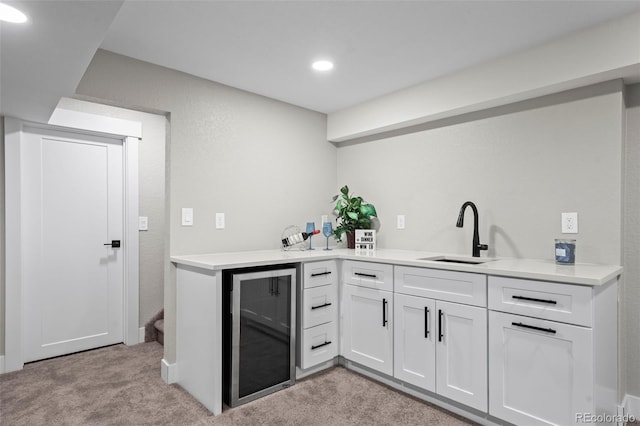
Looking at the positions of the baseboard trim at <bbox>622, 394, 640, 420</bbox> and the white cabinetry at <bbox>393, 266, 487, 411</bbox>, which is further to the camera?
the baseboard trim at <bbox>622, 394, 640, 420</bbox>

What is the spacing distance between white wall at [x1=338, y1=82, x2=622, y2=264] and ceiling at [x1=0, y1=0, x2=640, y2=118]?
494 millimetres

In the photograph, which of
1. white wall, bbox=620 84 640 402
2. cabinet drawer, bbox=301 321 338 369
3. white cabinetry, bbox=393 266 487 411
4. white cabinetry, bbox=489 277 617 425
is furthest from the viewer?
cabinet drawer, bbox=301 321 338 369

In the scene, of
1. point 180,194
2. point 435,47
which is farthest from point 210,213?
point 435,47

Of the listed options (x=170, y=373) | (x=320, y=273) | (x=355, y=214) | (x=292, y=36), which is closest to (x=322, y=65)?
(x=292, y=36)

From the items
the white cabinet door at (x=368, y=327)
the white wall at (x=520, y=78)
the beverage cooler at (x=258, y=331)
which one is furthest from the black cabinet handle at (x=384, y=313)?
the white wall at (x=520, y=78)

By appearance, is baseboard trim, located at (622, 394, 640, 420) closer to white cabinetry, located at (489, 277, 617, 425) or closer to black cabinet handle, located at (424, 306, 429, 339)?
white cabinetry, located at (489, 277, 617, 425)

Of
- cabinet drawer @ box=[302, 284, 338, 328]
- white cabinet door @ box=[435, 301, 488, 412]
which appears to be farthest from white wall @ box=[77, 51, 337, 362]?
white cabinet door @ box=[435, 301, 488, 412]

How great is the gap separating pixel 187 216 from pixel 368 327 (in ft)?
5.11

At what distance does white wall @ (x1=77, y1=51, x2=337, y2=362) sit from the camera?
248cm

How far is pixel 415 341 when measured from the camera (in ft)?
7.69

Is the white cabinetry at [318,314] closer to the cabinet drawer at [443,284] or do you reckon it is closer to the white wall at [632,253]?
the cabinet drawer at [443,284]

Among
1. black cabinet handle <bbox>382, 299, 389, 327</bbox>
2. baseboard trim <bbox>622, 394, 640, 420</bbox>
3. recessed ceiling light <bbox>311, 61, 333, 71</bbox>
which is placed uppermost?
recessed ceiling light <bbox>311, 61, 333, 71</bbox>

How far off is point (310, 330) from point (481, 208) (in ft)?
5.13

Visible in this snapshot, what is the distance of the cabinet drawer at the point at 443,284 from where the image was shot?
6.76 ft
